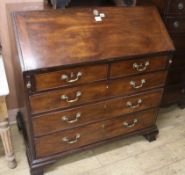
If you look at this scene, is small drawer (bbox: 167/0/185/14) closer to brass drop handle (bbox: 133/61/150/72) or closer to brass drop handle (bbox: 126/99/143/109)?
brass drop handle (bbox: 133/61/150/72)

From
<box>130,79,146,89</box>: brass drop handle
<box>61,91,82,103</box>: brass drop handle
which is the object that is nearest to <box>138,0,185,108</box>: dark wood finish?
<box>130,79,146,89</box>: brass drop handle

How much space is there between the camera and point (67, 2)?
132 cm

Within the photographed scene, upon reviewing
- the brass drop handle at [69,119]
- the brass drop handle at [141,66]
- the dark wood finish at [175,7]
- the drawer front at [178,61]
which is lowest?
the brass drop handle at [69,119]

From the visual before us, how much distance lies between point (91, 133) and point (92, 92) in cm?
32

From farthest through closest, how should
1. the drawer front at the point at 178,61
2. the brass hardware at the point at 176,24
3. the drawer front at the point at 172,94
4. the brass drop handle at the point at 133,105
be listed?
the drawer front at the point at 172,94 < the drawer front at the point at 178,61 < the brass hardware at the point at 176,24 < the brass drop handle at the point at 133,105

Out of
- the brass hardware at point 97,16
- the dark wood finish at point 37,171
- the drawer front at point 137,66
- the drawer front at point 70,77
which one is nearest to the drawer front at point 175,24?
the drawer front at point 137,66

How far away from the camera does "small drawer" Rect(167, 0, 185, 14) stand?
1590mm

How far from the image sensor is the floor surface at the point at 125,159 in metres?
1.59

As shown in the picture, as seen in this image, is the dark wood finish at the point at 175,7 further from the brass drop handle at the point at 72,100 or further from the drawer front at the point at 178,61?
the brass drop handle at the point at 72,100

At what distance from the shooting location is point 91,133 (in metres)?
1.54

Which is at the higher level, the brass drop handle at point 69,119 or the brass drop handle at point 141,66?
the brass drop handle at point 141,66

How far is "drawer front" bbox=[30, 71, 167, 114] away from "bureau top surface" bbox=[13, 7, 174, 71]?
0.17 meters

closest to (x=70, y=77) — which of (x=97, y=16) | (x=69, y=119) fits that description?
Answer: (x=69, y=119)

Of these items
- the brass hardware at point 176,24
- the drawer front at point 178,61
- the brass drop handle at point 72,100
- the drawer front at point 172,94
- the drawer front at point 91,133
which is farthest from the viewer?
the drawer front at point 172,94
